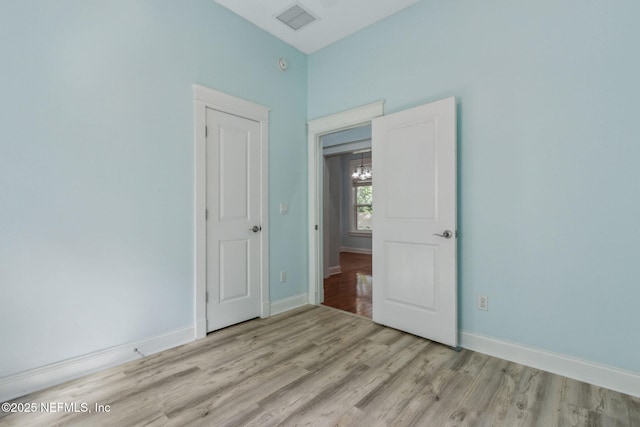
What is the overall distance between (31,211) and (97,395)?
1238 mm

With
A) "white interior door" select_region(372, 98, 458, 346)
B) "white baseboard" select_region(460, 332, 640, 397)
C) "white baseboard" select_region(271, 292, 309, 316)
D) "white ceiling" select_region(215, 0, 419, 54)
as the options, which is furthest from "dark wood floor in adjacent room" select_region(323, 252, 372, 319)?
"white ceiling" select_region(215, 0, 419, 54)

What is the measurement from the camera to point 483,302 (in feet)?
8.10

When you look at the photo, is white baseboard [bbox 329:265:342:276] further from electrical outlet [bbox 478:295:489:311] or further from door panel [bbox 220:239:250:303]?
electrical outlet [bbox 478:295:489:311]

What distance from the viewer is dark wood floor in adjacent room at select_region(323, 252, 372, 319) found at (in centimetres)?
365

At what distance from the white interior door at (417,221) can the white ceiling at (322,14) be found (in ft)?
3.50

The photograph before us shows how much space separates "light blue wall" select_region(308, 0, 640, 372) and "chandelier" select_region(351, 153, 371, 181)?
209 inches

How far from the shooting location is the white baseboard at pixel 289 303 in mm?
3395

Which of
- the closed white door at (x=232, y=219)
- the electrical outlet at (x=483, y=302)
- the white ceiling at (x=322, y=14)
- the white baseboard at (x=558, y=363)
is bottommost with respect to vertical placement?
the white baseboard at (x=558, y=363)

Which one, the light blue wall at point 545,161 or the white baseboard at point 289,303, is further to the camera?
the white baseboard at point 289,303

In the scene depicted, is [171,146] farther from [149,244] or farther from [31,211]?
[31,211]

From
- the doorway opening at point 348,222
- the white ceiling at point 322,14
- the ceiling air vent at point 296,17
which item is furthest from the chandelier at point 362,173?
the ceiling air vent at point 296,17

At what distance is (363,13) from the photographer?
2.99m

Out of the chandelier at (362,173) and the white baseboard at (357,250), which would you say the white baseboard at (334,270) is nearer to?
the white baseboard at (357,250)

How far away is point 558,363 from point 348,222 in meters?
7.15
